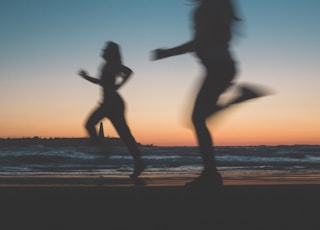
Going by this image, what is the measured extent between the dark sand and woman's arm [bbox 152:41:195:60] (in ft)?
5.01

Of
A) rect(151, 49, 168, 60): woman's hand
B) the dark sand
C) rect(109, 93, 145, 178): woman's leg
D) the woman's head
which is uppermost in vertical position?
the woman's head

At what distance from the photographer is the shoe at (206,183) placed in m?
4.07

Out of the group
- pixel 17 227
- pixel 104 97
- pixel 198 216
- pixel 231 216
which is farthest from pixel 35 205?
pixel 104 97

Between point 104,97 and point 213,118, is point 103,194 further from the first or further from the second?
point 104,97

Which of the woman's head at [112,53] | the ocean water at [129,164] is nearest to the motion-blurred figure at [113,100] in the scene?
the woman's head at [112,53]

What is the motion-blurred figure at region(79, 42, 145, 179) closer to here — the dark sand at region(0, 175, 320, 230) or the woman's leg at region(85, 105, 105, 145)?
the woman's leg at region(85, 105, 105, 145)

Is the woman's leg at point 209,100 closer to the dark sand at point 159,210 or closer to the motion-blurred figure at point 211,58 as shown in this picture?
the motion-blurred figure at point 211,58

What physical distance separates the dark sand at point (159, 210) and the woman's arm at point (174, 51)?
1526mm

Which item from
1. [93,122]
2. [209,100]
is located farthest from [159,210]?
[93,122]

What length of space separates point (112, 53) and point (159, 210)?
4528mm

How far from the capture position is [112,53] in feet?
23.4

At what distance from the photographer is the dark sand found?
8.75 feet

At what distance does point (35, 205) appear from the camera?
312cm

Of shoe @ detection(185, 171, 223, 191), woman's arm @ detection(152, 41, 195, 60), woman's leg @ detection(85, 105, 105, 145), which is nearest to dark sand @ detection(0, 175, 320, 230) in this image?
shoe @ detection(185, 171, 223, 191)
